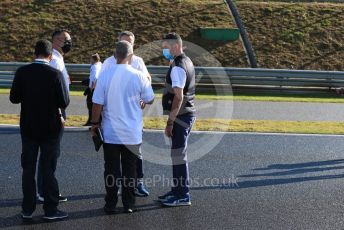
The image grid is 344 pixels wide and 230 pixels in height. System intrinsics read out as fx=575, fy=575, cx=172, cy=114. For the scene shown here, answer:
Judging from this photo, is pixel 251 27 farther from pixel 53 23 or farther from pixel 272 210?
pixel 272 210

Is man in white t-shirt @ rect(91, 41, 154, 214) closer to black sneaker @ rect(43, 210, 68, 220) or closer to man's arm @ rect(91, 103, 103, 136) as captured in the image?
man's arm @ rect(91, 103, 103, 136)

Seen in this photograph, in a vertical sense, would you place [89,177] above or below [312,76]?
below

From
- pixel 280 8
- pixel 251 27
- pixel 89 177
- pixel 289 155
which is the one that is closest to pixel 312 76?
pixel 251 27

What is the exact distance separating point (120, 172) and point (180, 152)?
2.47 feet

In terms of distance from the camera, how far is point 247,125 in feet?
41.1

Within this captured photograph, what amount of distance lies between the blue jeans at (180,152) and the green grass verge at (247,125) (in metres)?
5.18

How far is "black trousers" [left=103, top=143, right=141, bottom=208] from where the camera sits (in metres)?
6.30

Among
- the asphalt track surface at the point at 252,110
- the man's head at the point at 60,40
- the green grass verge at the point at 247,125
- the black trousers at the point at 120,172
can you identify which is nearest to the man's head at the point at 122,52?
the black trousers at the point at 120,172

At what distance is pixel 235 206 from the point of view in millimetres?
6672

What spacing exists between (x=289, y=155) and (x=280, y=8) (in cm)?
1867

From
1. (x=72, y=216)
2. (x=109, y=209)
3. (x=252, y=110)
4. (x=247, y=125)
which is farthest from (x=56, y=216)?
(x=252, y=110)

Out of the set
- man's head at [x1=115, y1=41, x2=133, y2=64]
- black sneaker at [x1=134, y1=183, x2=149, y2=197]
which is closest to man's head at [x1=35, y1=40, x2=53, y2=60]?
man's head at [x1=115, y1=41, x2=133, y2=64]

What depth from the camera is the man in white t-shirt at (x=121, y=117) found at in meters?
6.20

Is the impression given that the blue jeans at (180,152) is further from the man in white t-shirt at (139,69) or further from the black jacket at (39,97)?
the black jacket at (39,97)
